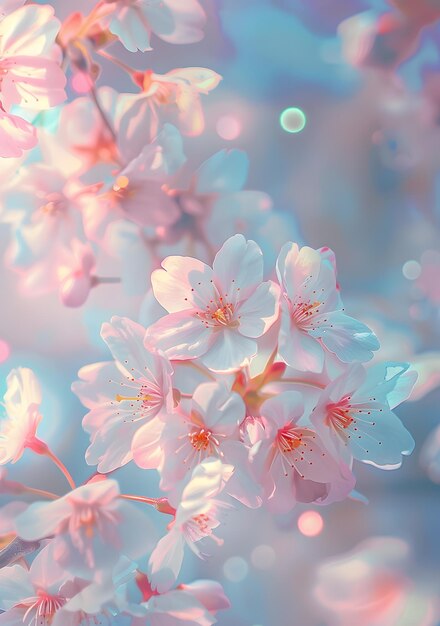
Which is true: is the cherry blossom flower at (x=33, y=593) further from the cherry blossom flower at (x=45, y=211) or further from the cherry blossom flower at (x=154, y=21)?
the cherry blossom flower at (x=154, y=21)

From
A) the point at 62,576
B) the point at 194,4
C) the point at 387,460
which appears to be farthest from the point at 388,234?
the point at 62,576

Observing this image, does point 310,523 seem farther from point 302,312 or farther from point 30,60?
point 30,60

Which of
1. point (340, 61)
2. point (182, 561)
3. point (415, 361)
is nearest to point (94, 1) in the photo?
point (340, 61)

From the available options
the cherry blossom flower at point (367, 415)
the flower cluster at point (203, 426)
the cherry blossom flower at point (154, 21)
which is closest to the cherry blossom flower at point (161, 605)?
the flower cluster at point (203, 426)

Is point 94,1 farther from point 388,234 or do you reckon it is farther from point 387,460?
point 387,460

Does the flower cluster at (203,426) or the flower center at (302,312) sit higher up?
the flower center at (302,312)

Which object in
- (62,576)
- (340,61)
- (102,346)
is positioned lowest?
(62,576)

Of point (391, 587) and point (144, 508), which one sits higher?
point (144, 508)
